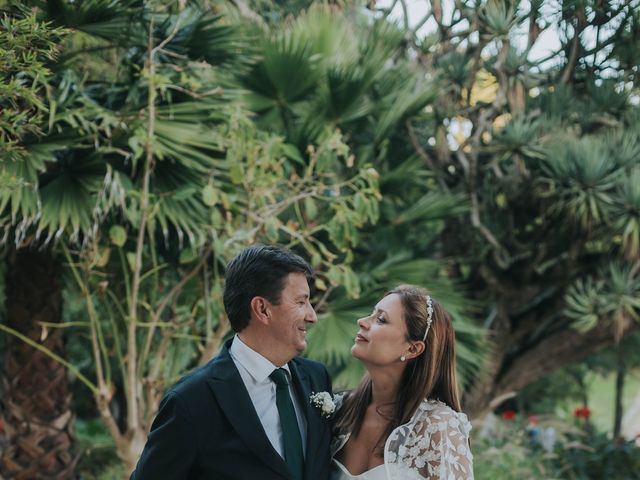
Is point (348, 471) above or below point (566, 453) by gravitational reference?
above

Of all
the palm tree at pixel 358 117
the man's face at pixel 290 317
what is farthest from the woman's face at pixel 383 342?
the palm tree at pixel 358 117

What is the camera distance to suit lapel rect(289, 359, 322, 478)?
3004 mm

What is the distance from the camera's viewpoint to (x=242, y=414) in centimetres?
285

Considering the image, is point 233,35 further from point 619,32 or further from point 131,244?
point 619,32

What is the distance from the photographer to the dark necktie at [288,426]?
2.93 metres

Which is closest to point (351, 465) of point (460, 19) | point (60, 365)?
point (60, 365)

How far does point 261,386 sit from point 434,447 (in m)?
0.66

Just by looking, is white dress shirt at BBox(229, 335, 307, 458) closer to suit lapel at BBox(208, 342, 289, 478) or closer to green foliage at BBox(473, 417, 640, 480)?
suit lapel at BBox(208, 342, 289, 478)

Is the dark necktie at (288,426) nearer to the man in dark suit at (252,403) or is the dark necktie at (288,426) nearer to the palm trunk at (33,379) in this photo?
the man in dark suit at (252,403)

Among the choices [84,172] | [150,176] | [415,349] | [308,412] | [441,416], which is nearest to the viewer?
[308,412]

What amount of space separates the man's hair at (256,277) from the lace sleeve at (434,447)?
0.72 m

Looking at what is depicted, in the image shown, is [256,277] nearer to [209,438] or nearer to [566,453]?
[209,438]

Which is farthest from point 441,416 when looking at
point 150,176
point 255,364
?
point 150,176

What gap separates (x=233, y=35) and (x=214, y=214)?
1.39 metres
